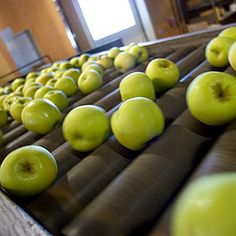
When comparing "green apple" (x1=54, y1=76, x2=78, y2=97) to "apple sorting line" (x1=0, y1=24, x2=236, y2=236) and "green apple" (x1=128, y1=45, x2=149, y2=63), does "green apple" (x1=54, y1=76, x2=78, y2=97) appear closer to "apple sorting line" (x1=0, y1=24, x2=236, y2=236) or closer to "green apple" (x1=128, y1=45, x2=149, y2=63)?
"green apple" (x1=128, y1=45, x2=149, y2=63)

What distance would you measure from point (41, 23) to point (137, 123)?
16.9 ft

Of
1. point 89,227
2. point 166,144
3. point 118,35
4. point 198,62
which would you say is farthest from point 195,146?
point 118,35

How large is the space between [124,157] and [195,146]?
0.18 m

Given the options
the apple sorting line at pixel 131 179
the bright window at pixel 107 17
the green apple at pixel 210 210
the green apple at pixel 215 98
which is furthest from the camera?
the bright window at pixel 107 17

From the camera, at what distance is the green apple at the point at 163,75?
36.5 inches

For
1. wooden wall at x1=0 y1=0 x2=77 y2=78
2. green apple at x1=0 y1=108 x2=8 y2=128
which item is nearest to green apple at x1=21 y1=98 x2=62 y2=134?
green apple at x1=0 y1=108 x2=8 y2=128

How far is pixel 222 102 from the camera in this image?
60 cm

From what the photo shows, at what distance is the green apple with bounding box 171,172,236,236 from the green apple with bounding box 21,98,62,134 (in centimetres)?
73

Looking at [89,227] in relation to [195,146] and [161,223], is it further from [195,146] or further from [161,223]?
[195,146]

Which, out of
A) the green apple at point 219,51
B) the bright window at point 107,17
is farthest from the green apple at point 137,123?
the bright window at point 107,17

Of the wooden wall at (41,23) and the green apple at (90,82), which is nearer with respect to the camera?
the green apple at (90,82)

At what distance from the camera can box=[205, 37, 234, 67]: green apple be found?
89 centimetres

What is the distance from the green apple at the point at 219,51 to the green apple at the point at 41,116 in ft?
1.98

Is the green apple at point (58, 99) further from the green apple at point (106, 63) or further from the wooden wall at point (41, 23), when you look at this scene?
the wooden wall at point (41, 23)
